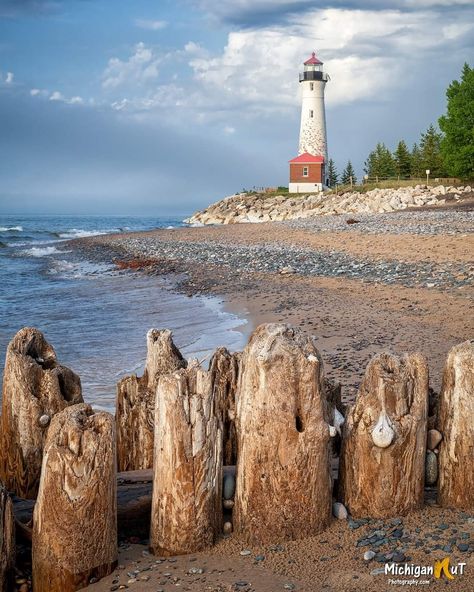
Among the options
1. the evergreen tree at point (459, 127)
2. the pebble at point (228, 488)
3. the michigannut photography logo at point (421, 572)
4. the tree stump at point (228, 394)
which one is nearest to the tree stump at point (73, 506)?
the pebble at point (228, 488)

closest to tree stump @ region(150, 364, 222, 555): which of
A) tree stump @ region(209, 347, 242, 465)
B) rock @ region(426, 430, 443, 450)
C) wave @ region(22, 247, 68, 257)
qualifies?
tree stump @ region(209, 347, 242, 465)

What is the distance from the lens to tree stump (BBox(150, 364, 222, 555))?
4.08 meters

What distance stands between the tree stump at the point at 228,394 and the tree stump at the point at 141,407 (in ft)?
1.64

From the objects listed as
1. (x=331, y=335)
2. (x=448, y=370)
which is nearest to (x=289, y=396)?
(x=448, y=370)

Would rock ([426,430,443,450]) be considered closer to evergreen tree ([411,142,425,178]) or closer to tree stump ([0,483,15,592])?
tree stump ([0,483,15,592])

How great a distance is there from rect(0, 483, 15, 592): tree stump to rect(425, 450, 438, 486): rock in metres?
2.64

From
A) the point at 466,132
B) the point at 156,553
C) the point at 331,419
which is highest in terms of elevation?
the point at 466,132

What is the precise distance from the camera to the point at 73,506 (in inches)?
152

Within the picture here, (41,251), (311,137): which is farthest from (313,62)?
(41,251)

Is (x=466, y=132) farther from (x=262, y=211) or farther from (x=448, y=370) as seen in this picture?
(x=448, y=370)

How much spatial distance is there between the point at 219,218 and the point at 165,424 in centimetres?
7995

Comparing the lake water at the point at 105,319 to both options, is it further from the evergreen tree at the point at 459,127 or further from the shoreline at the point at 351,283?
the evergreen tree at the point at 459,127

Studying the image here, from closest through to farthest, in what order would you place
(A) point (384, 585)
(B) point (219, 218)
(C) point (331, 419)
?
(A) point (384, 585)
(C) point (331, 419)
(B) point (219, 218)

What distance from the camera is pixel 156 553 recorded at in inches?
165
